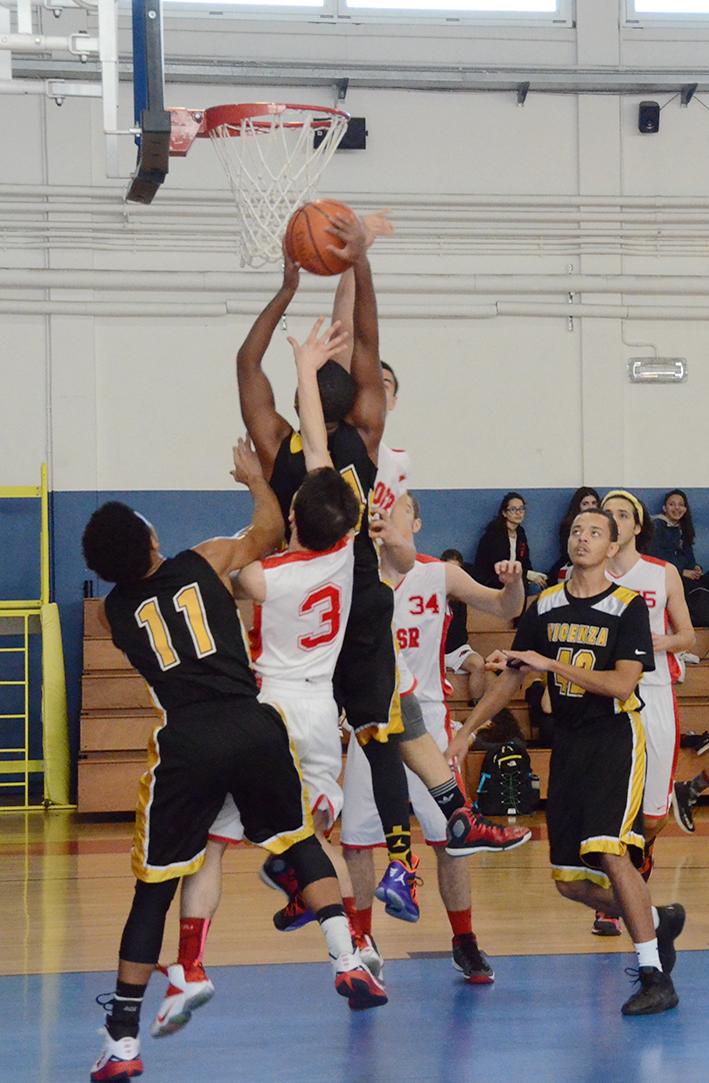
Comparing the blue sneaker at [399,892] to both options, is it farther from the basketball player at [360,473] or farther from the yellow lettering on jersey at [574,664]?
the yellow lettering on jersey at [574,664]

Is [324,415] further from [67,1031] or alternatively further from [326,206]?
[67,1031]

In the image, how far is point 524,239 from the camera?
488 inches

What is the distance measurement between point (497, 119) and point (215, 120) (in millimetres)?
Answer: 6528

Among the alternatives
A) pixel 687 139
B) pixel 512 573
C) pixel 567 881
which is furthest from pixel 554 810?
pixel 687 139

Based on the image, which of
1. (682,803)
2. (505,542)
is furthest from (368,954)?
(505,542)

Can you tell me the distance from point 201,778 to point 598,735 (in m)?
1.67

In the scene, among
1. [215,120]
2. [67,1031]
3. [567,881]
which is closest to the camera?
[67,1031]

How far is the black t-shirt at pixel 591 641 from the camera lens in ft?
17.0

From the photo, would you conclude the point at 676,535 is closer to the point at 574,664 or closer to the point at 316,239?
the point at 574,664

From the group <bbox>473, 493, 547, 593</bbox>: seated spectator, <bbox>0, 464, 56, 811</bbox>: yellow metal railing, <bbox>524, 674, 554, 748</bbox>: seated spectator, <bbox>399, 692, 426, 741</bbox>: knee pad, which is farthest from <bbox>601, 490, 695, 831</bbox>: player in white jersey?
<bbox>0, 464, 56, 811</bbox>: yellow metal railing

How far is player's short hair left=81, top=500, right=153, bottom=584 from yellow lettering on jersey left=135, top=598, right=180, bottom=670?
119mm

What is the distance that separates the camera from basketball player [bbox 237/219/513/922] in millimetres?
4918

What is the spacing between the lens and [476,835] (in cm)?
515

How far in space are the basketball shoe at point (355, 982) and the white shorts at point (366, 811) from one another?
1.19 meters
